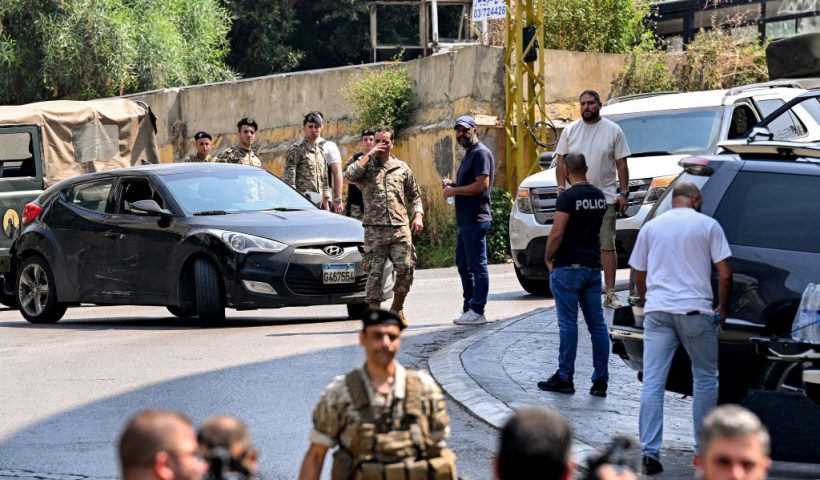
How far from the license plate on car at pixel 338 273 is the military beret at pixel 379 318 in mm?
9038

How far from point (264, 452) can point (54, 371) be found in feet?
13.3

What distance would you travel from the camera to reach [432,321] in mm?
14727

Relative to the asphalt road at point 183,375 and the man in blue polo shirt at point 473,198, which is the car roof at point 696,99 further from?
the man in blue polo shirt at point 473,198

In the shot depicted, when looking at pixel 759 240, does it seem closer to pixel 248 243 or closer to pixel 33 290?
pixel 248 243

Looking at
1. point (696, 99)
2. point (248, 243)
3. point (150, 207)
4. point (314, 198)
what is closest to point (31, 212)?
point (150, 207)

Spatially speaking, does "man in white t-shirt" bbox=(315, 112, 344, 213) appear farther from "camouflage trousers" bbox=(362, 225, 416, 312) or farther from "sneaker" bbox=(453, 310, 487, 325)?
"camouflage trousers" bbox=(362, 225, 416, 312)

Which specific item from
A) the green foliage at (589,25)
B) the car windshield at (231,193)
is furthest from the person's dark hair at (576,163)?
the green foliage at (589,25)

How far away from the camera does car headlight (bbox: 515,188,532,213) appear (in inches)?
645

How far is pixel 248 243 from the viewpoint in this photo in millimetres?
14242

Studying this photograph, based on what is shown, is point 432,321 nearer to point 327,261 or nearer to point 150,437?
point 327,261

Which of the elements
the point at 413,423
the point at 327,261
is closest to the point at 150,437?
the point at 413,423

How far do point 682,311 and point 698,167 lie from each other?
40.4 inches

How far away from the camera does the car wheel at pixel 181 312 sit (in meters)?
14.8

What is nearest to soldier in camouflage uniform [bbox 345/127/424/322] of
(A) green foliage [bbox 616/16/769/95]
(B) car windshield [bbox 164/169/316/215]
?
(B) car windshield [bbox 164/169/316/215]
